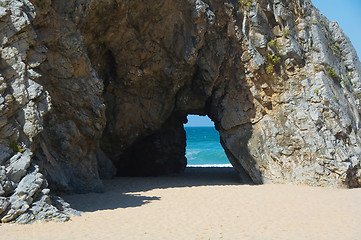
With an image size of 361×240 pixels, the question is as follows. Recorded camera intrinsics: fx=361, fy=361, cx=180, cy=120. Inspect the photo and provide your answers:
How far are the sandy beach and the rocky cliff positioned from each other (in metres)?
1.99

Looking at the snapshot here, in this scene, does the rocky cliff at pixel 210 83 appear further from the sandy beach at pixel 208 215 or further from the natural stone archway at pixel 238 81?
the sandy beach at pixel 208 215

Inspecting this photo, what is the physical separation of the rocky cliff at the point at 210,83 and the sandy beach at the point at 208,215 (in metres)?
1.99

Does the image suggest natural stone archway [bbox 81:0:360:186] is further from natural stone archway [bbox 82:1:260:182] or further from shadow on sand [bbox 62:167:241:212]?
shadow on sand [bbox 62:167:241:212]

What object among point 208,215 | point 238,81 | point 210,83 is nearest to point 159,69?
point 210,83

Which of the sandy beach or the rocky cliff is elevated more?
the rocky cliff

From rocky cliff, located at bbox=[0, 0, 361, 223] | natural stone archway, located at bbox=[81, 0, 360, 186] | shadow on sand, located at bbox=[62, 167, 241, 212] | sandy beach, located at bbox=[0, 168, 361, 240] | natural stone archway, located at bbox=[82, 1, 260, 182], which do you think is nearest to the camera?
sandy beach, located at bbox=[0, 168, 361, 240]

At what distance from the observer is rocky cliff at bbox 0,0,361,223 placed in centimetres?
1472

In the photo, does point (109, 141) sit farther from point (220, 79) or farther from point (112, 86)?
point (220, 79)

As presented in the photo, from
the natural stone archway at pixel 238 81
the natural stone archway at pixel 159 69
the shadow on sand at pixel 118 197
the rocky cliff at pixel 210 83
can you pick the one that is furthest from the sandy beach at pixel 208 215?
the natural stone archway at pixel 159 69

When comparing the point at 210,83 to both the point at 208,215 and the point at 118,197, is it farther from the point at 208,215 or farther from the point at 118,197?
the point at 208,215

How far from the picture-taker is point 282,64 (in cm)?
1997

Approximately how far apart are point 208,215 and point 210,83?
9746mm

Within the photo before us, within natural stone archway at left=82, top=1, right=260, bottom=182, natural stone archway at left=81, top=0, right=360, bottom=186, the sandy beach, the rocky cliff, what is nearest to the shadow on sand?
the sandy beach

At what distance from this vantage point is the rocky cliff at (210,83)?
14.7 metres
